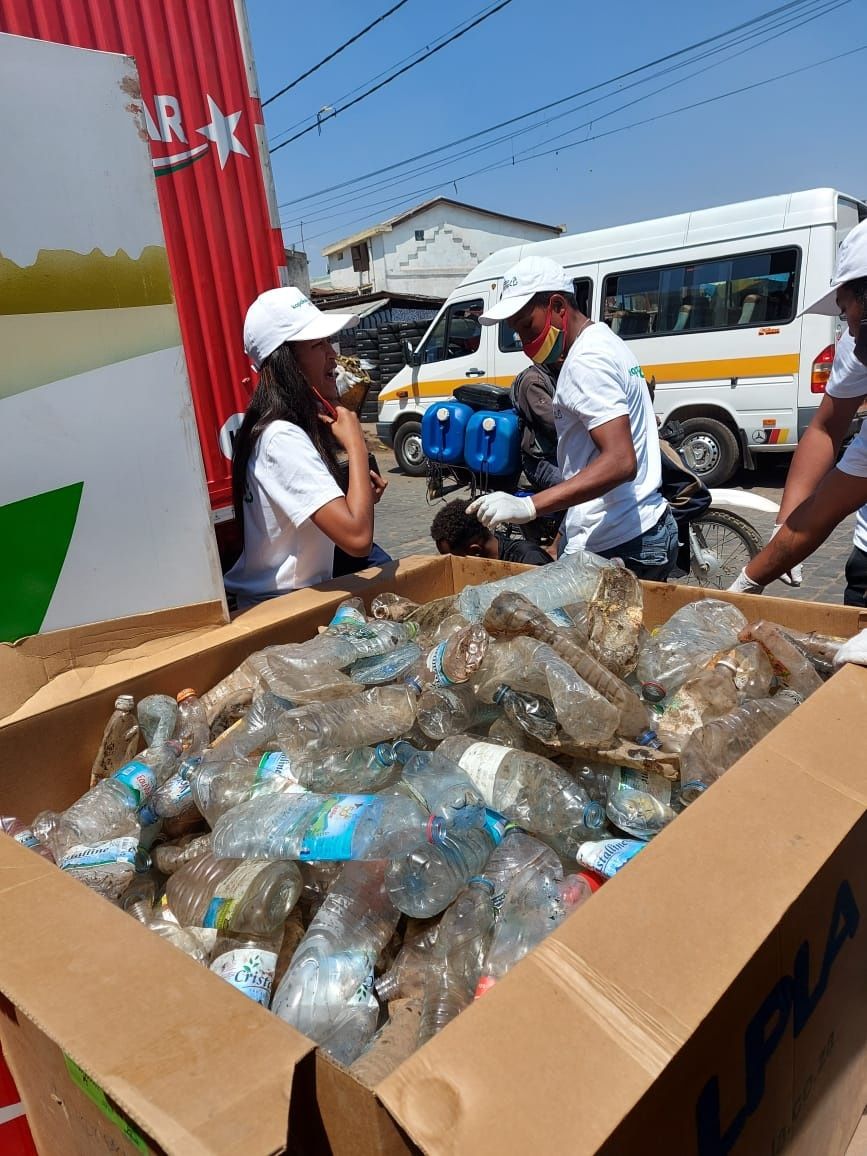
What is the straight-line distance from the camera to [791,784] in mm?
1263

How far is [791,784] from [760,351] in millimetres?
8449

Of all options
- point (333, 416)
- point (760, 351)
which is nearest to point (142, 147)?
point (333, 416)

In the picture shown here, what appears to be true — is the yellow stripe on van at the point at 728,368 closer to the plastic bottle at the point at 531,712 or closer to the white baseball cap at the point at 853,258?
the white baseball cap at the point at 853,258

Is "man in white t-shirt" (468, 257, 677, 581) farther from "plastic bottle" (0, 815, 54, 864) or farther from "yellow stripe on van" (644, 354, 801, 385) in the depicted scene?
"yellow stripe on van" (644, 354, 801, 385)

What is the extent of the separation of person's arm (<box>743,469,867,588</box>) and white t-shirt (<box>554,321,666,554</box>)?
1.65 feet

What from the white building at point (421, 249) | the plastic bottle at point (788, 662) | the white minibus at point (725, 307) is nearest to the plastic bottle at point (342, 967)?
the plastic bottle at point (788, 662)

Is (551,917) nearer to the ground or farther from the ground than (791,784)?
nearer to the ground

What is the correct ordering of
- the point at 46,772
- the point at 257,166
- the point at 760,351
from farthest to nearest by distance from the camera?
1. the point at 760,351
2. the point at 257,166
3. the point at 46,772

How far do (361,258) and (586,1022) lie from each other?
115 feet

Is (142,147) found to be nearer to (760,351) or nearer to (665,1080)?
(665,1080)

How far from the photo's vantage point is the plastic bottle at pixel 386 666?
1.92 meters

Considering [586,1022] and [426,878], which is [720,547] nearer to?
[426,878]

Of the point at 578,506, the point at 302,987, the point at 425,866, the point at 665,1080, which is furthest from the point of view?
the point at 578,506

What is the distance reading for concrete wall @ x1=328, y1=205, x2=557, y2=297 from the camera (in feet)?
104
